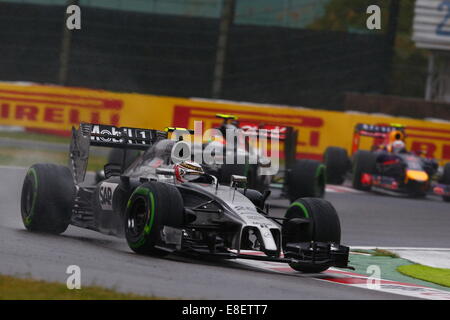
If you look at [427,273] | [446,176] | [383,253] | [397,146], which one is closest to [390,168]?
[397,146]

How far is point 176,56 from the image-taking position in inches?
1425

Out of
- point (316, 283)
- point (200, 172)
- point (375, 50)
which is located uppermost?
point (375, 50)

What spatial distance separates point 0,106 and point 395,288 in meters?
19.9

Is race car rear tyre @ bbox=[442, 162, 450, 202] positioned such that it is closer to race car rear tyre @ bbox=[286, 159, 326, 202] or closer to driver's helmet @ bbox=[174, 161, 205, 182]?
race car rear tyre @ bbox=[286, 159, 326, 202]

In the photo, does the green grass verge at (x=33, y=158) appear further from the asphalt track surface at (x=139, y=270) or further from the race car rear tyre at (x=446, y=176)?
the asphalt track surface at (x=139, y=270)

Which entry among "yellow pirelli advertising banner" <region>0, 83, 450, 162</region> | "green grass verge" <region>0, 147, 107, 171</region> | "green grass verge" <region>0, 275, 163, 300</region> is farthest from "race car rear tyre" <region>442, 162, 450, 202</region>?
"green grass verge" <region>0, 275, 163, 300</region>

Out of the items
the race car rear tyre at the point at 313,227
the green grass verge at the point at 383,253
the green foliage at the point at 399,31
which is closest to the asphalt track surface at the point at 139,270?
the race car rear tyre at the point at 313,227

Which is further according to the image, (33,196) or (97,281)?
(33,196)

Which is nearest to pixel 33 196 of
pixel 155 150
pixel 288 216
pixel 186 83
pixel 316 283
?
pixel 155 150

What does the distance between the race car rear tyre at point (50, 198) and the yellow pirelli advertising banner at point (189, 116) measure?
593 inches

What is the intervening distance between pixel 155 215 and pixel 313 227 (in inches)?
66.9

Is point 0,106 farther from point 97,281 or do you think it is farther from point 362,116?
point 97,281

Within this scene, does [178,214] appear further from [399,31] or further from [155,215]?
[399,31]
